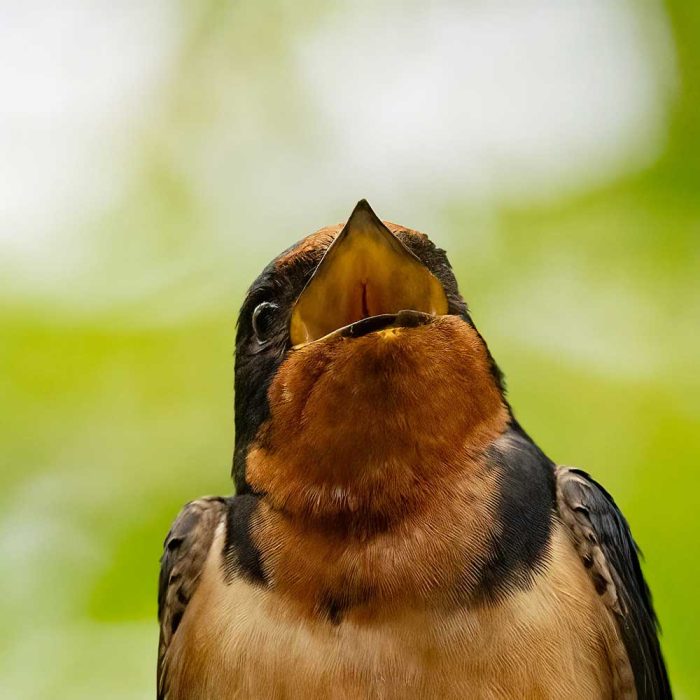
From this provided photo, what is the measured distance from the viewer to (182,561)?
3053 millimetres

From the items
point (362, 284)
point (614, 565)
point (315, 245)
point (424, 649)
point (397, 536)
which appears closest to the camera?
point (424, 649)

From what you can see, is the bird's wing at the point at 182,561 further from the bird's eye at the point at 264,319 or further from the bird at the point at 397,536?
the bird's eye at the point at 264,319

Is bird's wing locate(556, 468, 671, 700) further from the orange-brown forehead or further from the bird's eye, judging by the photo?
the bird's eye

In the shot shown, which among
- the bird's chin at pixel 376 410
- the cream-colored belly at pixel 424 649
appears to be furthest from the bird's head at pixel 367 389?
the cream-colored belly at pixel 424 649

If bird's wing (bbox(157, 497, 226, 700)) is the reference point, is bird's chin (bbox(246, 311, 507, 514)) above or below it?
above

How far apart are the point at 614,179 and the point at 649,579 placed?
5.02 feet

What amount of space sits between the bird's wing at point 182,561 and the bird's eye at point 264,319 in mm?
510

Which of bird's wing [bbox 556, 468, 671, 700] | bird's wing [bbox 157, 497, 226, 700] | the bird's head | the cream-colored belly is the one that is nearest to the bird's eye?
the bird's head

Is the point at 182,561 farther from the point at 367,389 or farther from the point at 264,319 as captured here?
the point at 367,389

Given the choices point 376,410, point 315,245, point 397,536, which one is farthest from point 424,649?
point 315,245

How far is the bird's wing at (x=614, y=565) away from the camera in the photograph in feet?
9.09

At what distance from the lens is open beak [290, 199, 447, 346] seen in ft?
8.77

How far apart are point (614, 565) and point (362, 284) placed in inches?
37.8

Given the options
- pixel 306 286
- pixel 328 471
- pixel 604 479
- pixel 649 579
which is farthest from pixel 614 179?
pixel 328 471
